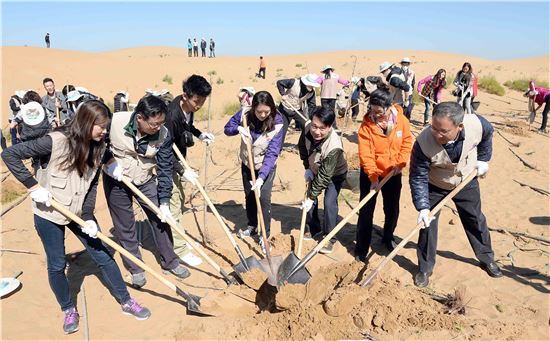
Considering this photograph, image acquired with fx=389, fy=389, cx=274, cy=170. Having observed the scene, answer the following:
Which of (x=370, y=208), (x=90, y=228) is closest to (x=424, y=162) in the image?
(x=370, y=208)

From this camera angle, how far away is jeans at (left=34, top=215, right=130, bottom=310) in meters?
2.68

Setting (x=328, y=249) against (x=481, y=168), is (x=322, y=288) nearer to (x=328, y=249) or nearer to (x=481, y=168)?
(x=328, y=249)

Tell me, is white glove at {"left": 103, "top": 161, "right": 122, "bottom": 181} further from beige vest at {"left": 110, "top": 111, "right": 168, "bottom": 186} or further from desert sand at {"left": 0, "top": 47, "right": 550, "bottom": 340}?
desert sand at {"left": 0, "top": 47, "right": 550, "bottom": 340}

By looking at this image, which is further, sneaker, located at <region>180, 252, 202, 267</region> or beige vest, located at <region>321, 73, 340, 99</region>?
beige vest, located at <region>321, 73, 340, 99</region>

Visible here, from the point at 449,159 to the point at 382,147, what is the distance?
567 mm

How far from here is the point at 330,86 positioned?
7.93 metres

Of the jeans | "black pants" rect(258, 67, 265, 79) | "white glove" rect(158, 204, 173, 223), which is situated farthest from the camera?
"black pants" rect(258, 67, 265, 79)

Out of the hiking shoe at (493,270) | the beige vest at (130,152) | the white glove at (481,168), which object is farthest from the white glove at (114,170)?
the hiking shoe at (493,270)

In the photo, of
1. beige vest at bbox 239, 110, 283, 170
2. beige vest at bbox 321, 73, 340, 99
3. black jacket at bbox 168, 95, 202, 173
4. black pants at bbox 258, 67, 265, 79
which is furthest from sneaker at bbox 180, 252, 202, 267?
black pants at bbox 258, 67, 265, 79

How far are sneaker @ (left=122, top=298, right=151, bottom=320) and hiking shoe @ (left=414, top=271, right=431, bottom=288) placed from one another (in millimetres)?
2395

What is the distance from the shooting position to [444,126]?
110 inches

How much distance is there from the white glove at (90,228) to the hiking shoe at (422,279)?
279 cm

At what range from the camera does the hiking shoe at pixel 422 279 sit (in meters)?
3.57

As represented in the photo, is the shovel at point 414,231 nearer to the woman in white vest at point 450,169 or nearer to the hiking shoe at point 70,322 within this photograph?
the woman in white vest at point 450,169
